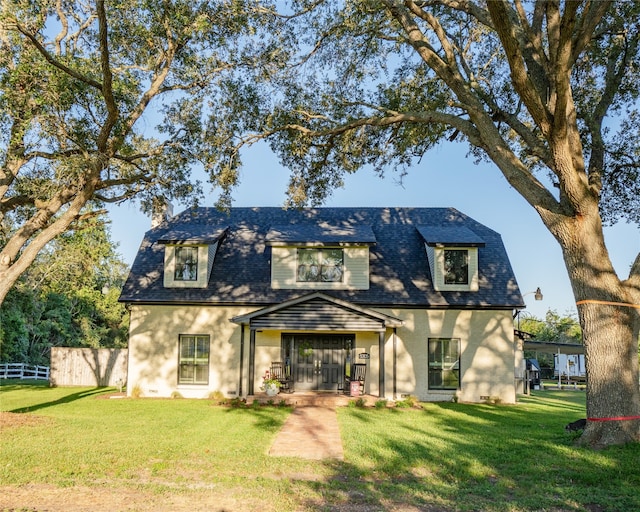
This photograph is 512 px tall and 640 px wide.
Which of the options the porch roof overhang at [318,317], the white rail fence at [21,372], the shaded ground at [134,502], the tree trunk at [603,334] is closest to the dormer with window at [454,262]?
the porch roof overhang at [318,317]

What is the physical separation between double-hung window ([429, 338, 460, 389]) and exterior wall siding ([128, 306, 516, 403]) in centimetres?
19

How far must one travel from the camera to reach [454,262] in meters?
18.5

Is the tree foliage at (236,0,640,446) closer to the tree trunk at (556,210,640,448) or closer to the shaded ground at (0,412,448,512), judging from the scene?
the tree trunk at (556,210,640,448)

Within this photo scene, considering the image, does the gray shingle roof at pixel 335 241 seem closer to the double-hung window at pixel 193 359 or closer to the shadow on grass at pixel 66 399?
the double-hung window at pixel 193 359

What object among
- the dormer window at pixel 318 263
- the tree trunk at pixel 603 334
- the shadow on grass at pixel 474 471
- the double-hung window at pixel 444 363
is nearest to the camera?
the shadow on grass at pixel 474 471

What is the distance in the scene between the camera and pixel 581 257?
9.10 m

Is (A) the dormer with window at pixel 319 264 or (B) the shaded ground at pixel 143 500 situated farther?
(A) the dormer with window at pixel 319 264

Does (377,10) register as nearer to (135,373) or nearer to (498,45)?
(498,45)

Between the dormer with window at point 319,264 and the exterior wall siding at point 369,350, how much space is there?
1.65m

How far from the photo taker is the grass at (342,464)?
6.38 m

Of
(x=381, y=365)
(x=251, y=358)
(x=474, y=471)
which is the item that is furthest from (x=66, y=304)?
(x=474, y=471)

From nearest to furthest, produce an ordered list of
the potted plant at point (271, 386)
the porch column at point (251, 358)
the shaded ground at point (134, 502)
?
the shaded ground at point (134, 502)
the potted plant at point (271, 386)
the porch column at point (251, 358)

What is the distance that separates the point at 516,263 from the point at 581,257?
436 inches

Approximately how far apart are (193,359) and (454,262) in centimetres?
953
